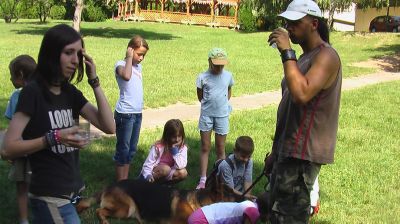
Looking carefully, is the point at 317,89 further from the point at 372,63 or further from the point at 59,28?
the point at 372,63

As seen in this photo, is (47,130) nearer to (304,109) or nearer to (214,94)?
(304,109)

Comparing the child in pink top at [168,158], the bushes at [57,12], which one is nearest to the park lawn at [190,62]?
the child in pink top at [168,158]

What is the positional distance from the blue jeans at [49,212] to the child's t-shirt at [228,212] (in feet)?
4.55

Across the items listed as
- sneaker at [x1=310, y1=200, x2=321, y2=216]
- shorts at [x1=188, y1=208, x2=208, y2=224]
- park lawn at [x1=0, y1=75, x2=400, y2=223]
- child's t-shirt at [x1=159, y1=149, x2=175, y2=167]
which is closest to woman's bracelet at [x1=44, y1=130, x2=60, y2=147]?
shorts at [x1=188, y1=208, x2=208, y2=224]

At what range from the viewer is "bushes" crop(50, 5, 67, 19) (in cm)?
5092

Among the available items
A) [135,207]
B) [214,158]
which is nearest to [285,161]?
[135,207]

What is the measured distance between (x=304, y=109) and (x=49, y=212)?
1578mm

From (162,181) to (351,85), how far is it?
11.7 metres

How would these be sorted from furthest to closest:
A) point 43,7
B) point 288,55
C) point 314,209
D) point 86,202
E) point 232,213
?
point 43,7 < point 314,209 < point 86,202 < point 232,213 < point 288,55

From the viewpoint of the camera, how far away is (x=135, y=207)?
4.57 meters

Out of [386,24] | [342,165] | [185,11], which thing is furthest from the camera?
[185,11]

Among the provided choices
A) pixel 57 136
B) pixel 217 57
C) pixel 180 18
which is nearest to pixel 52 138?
pixel 57 136

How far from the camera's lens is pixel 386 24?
4428cm

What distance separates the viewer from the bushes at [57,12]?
167 feet
